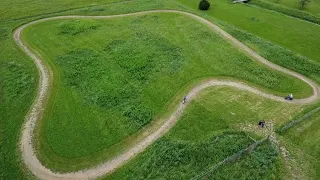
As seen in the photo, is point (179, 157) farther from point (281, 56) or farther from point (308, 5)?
point (308, 5)

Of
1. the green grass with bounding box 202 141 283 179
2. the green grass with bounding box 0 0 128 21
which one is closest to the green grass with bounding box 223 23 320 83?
the green grass with bounding box 202 141 283 179

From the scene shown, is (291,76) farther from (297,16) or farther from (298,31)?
(297,16)

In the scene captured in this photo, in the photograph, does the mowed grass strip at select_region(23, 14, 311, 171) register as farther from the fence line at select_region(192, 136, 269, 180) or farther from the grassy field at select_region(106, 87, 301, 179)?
the fence line at select_region(192, 136, 269, 180)

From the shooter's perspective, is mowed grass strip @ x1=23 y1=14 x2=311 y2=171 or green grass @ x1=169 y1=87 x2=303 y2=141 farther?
green grass @ x1=169 y1=87 x2=303 y2=141

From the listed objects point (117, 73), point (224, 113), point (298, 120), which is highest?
point (117, 73)

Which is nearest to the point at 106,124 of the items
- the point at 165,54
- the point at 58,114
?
the point at 58,114

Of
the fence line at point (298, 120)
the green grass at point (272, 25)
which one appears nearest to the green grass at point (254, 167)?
the fence line at point (298, 120)

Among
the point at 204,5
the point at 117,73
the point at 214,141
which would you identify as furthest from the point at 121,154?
the point at 204,5
